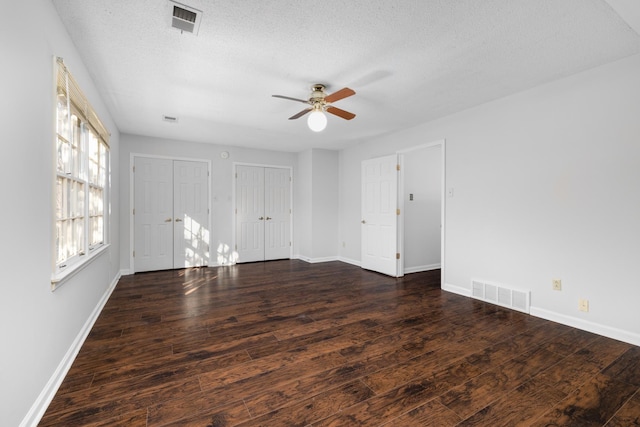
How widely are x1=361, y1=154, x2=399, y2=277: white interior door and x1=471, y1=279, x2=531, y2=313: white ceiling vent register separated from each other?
1494 mm

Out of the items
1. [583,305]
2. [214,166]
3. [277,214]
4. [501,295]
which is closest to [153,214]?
[214,166]

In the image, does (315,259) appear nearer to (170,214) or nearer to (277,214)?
(277,214)

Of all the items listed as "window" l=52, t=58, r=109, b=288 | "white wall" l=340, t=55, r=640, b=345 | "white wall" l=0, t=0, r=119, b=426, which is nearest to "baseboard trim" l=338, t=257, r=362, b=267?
"white wall" l=340, t=55, r=640, b=345

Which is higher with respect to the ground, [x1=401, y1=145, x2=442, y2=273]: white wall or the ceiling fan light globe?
the ceiling fan light globe

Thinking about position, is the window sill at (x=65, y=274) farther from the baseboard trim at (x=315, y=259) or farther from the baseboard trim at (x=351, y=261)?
the baseboard trim at (x=351, y=261)

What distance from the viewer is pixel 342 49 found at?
2529 mm

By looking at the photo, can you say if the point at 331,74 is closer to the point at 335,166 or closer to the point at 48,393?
the point at 48,393

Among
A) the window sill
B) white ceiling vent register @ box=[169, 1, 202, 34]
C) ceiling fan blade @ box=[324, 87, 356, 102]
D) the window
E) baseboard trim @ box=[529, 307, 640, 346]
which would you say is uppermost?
white ceiling vent register @ box=[169, 1, 202, 34]

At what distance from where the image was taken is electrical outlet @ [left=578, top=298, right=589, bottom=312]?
2.92m

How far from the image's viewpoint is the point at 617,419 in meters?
1.69

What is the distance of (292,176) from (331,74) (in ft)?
13.6

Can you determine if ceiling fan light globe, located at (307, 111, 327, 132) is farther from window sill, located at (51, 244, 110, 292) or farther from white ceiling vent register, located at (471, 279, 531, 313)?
white ceiling vent register, located at (471, 279, 531, 313)

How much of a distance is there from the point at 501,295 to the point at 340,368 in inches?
99.6

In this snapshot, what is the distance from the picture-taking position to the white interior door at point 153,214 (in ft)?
17.9
